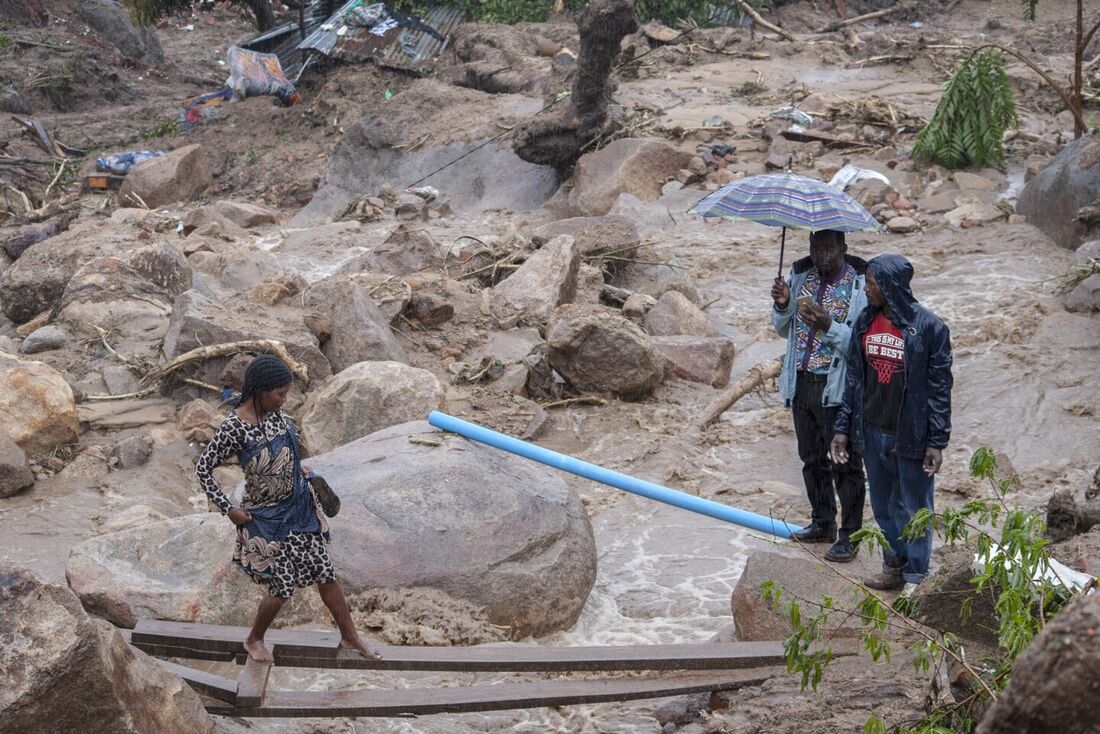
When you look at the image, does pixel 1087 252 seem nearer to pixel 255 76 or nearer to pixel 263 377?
pixel 263 377

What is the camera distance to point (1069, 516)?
4453mm

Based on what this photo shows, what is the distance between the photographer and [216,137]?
18422mm

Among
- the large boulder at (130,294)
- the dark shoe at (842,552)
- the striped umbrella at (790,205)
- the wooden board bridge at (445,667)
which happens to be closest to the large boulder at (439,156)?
the large boulder at (130,294)

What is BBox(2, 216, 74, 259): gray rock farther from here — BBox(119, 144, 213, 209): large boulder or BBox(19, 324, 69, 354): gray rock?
BBox(19, 324, 69, 354): gray rock

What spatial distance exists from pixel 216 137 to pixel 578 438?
13.0 m

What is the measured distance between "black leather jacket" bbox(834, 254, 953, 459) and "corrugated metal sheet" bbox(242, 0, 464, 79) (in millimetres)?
15578

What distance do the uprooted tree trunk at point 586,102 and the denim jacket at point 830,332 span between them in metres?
8.97

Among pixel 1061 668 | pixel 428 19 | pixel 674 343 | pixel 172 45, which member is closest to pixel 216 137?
pixel 428 19

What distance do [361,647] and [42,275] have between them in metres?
6.87

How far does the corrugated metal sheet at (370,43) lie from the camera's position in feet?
61.9

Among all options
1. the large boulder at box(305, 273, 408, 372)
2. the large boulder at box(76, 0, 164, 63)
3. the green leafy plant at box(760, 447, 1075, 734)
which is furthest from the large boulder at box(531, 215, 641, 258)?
the large boulder at box(76, 0, 164, 63)

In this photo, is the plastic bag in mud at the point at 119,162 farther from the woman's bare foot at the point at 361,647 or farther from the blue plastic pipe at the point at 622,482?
the woman's bare foot at the point at 361,647

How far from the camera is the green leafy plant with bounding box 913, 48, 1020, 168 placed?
38.7 ft

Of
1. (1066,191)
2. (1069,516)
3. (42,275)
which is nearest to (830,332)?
(1069,516)
